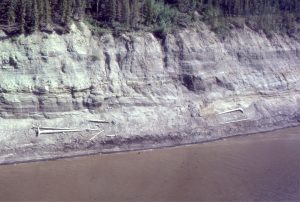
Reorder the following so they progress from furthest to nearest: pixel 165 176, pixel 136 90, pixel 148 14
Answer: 1. pixel 148 14
2. pixel 136 90
3. pixel 165 176

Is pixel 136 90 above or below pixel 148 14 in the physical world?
below

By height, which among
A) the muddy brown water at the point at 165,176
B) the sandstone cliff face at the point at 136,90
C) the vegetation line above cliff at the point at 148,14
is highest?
the vegetation line above cliff at the point at 148,14

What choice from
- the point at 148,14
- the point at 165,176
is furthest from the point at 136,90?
the point at 165,176

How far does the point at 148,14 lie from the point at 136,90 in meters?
4.08

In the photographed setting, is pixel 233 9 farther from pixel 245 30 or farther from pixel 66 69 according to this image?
pixel 66 69

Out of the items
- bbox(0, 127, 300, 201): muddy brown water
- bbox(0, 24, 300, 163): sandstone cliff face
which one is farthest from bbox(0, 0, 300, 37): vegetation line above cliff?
bbox(0, 127, 300, 201): muddy brown water

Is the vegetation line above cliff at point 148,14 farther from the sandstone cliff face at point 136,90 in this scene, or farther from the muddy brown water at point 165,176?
the muddy brown water at point 165,176

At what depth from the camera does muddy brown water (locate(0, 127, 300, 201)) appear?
17984 mm

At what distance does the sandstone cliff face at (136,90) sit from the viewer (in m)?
21.1

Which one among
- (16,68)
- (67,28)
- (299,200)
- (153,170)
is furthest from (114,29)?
(299,200)

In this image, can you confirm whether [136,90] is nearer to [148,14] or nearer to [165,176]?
[148,14]

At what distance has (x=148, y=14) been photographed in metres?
25.6

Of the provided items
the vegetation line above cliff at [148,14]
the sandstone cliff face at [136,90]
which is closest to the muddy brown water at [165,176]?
the sandstone cliff face at [136,90]

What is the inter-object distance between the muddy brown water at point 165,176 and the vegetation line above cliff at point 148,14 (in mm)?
5909
